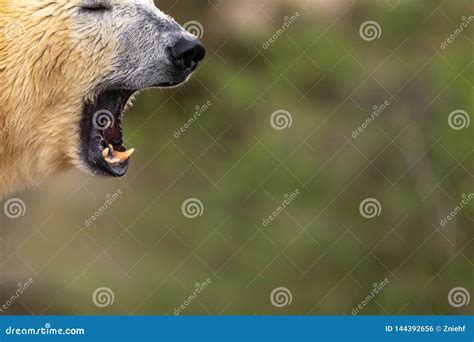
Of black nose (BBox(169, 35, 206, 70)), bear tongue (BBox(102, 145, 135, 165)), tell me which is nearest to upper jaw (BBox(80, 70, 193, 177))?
bear tongue (BBox(102, 145, 135, 165))

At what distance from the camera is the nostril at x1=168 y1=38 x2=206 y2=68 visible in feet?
15.2

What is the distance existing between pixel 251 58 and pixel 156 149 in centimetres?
143

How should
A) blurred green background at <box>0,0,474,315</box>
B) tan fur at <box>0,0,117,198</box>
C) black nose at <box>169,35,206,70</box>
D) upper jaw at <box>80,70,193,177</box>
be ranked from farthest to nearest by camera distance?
blurred green background at <box>0,0,474,315</box> → upper jaw at <box>80,70,193,177</box> → black nose at <box>169,35,206,70</box> → tan fur at <box>0,0,117,198</box>

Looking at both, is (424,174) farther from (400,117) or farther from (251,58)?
(251,58)

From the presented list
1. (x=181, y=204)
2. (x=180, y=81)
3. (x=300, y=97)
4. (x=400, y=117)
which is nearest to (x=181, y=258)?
(x=181, y=204)

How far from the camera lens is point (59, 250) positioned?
9.52 m

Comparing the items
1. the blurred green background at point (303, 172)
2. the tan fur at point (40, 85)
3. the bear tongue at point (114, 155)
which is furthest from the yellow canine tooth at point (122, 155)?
the blurred green background at point (303, 172)

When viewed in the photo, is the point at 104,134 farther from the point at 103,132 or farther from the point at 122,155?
the point at 122,155

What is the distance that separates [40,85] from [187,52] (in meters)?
0.74

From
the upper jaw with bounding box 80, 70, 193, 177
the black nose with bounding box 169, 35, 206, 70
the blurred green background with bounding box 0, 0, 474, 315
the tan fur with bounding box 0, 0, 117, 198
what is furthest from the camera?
the blurred green background with bounding box 0, 0, 474, 315

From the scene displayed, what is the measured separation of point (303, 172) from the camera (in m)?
10.4

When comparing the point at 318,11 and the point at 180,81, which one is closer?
the point at 180,81

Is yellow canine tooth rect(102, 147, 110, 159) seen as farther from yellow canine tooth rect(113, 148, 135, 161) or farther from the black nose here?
the black nose

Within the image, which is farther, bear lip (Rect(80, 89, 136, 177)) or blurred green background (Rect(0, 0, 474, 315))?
blurred green background (Rect(0, 0, 474, 315))
